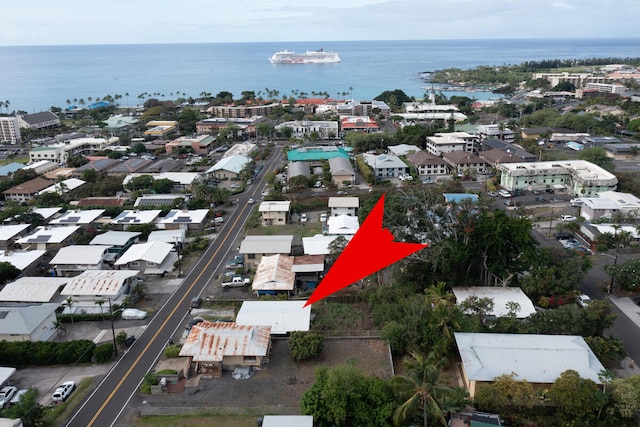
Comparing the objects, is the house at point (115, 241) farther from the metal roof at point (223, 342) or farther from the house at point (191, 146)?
the house at point (191, 146)

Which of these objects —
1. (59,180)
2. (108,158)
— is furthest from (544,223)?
(108,158)

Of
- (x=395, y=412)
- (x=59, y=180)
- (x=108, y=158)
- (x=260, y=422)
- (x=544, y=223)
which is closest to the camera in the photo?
(x=395, y=412)

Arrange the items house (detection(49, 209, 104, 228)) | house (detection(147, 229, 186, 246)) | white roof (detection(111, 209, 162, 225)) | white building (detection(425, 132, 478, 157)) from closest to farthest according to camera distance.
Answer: house (detection(147, 229, 186, 246)) < white roof (detection(111, 209, 162, 225)) < house (detection(49, 209, 104, 228)) < white building (detection(425, 132, 478, 157))

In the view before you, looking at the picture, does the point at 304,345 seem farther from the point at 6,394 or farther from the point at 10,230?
the point at 10,230

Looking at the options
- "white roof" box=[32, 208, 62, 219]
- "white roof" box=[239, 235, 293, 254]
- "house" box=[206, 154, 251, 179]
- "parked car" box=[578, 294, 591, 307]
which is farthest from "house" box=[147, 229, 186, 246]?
"parked car" box=[578, 294, 591, 307]

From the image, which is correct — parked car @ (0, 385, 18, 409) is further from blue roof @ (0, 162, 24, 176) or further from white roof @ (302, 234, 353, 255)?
blue roof @ (0, 162, 24, 176)

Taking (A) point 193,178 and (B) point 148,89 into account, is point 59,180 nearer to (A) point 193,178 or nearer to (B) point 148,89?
(A) point 193,178

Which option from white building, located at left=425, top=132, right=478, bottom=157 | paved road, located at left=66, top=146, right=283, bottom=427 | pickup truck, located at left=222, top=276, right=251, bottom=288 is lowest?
paved road, located at left=66, top=146, right=283, bottom=427
